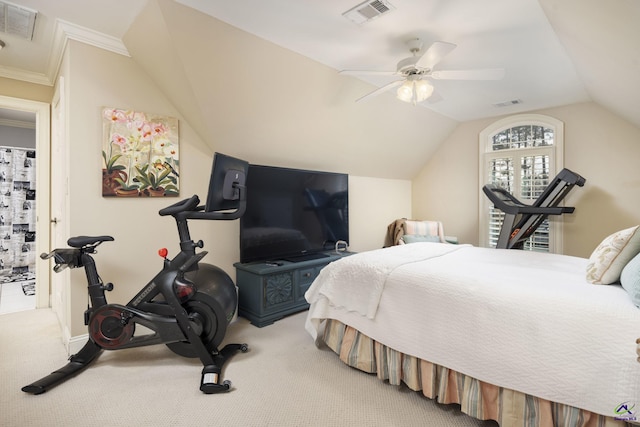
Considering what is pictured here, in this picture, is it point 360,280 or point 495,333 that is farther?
point 360,280

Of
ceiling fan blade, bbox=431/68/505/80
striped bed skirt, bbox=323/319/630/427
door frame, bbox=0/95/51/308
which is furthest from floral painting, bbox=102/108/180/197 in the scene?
ceiling fan blade, bbox=431/68/505/80

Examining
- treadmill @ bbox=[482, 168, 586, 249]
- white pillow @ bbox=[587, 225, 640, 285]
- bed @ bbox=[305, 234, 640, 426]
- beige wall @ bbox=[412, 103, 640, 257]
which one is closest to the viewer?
bed @ bbox=[305, 234, 640, 426]

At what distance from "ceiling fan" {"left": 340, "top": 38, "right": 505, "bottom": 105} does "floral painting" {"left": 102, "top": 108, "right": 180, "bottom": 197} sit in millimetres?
1723

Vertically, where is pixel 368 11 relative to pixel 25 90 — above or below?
above

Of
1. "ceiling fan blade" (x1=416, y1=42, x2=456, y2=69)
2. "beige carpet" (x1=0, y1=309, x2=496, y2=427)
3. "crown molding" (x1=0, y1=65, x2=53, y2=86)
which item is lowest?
"beige carpet" (x1=0, y1=309, x2=496, y2=427)

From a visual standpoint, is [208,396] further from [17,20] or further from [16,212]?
[16,212]

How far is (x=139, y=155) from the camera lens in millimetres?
2766

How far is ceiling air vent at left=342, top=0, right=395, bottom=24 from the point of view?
2.10 m

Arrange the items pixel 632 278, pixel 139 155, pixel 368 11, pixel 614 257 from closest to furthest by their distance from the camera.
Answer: pixel 632 278
pixel 614 257
pixel 368 11
pixel 139 155

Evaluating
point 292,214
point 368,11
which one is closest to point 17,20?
point 368,11
